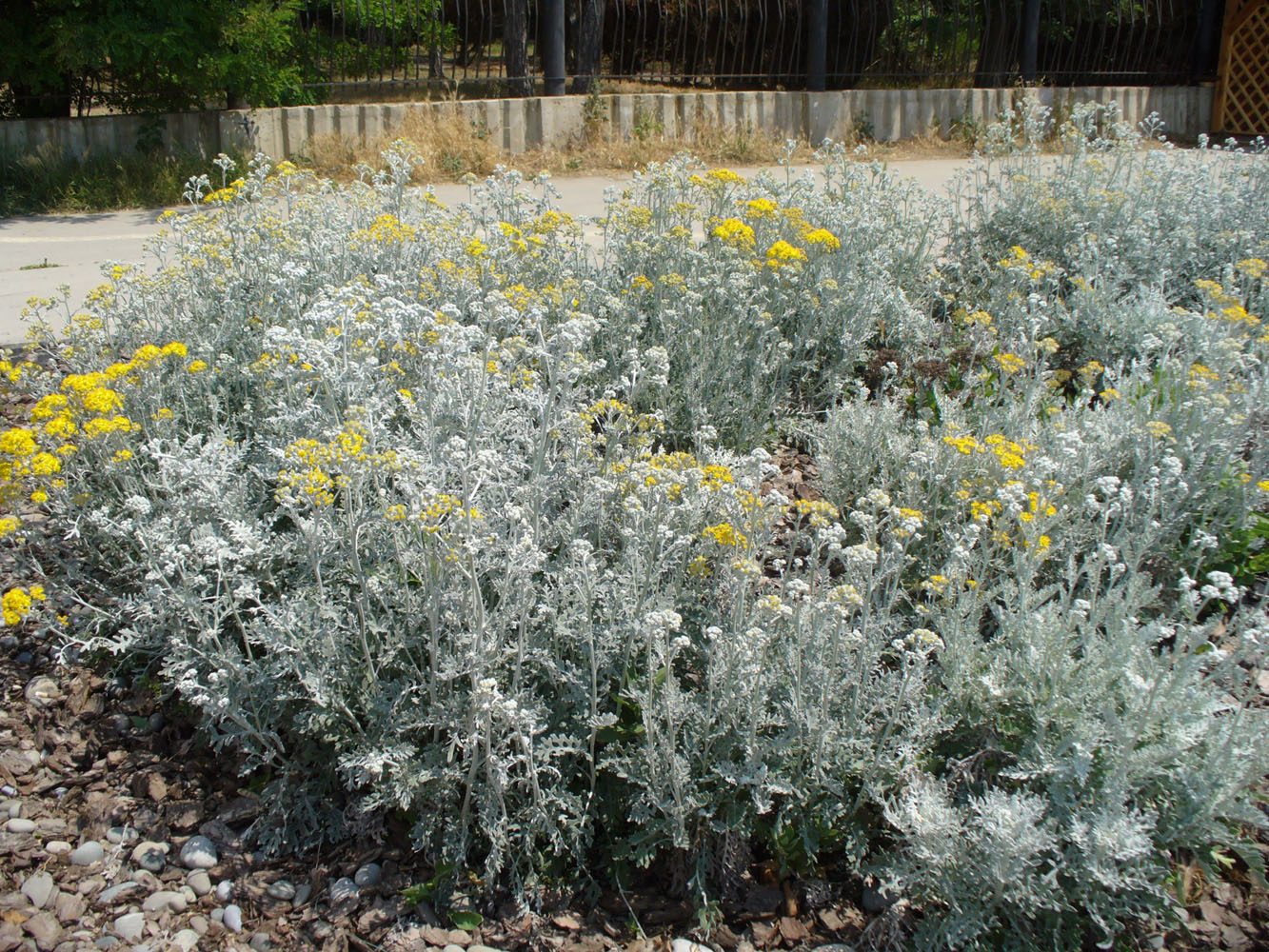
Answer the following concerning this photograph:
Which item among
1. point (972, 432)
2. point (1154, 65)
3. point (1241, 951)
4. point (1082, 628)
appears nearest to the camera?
point (1241, 951)

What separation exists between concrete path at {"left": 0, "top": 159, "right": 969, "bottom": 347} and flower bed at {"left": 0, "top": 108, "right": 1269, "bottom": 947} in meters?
1.92

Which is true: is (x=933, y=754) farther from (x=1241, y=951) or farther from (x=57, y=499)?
(x=57, y=499)

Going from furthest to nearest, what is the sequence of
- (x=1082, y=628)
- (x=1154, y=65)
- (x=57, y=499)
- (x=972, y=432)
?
1. (x=1154, y=65)
2. (x=972, y=432)
3. (x=57, y=499)
4. (x=1082, y=628)

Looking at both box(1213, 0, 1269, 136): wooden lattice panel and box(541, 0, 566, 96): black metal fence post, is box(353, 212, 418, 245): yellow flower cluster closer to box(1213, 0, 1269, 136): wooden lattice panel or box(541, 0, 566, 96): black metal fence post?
box(541, 0, 566, 96): black metal fence post

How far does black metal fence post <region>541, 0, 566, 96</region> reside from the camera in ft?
38.6

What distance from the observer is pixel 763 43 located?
13945mm

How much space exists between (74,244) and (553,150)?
5.42 m

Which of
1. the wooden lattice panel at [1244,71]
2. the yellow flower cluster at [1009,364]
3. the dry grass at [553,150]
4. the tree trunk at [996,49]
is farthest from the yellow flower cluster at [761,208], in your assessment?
the wooden lattice panel at [1244,71]

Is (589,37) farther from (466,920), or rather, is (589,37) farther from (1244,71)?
(466,920)

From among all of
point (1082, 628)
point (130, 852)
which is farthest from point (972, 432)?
point (130, 852)

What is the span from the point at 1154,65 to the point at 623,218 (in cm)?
1533

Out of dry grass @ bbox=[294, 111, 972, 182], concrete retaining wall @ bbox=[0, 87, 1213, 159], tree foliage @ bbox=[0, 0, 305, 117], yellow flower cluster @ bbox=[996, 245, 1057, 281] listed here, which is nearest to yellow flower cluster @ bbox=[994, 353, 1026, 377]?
yellow flower cluster @ bbox=[996, 245, 1057, 281]

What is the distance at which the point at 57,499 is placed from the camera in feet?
12.5

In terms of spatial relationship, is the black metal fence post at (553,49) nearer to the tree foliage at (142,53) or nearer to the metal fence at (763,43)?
the metal fence at (763,43)
